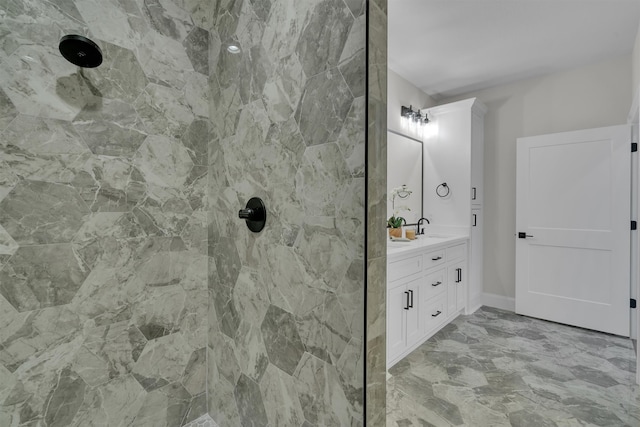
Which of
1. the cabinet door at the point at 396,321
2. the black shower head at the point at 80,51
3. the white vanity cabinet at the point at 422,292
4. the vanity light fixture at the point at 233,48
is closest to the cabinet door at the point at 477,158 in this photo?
the white vanity cabinet at the point at 422,292

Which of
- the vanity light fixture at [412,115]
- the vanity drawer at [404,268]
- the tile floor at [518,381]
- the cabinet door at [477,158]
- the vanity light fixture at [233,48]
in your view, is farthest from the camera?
the cabinet door at [477,158]

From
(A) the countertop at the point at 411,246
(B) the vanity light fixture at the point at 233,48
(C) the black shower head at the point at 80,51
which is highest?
(B) the vanity light fixture at the point at 233,48

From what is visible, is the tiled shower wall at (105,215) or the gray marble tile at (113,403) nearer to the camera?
the tiled shower wall at (105,215)

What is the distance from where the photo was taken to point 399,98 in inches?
122

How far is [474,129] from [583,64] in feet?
3.38

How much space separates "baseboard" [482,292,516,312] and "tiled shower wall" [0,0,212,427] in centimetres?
341

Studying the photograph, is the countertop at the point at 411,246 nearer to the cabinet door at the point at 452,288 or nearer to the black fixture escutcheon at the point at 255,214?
the cabinet door at the point at 452,288

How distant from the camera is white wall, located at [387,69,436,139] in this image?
116 inches

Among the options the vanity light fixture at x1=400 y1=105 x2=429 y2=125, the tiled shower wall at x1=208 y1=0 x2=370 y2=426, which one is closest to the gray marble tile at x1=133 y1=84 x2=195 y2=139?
the tiled shower wall at x1=208 y1=0 x2=370 y2=426

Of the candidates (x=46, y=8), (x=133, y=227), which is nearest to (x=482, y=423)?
(x=133, y=227)

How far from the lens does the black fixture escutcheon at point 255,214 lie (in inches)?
41.7

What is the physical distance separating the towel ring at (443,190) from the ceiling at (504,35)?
4.17 feet

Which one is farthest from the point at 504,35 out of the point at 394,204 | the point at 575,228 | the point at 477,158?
the point at 575,228

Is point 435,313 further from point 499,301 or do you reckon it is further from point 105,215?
point 105,215
